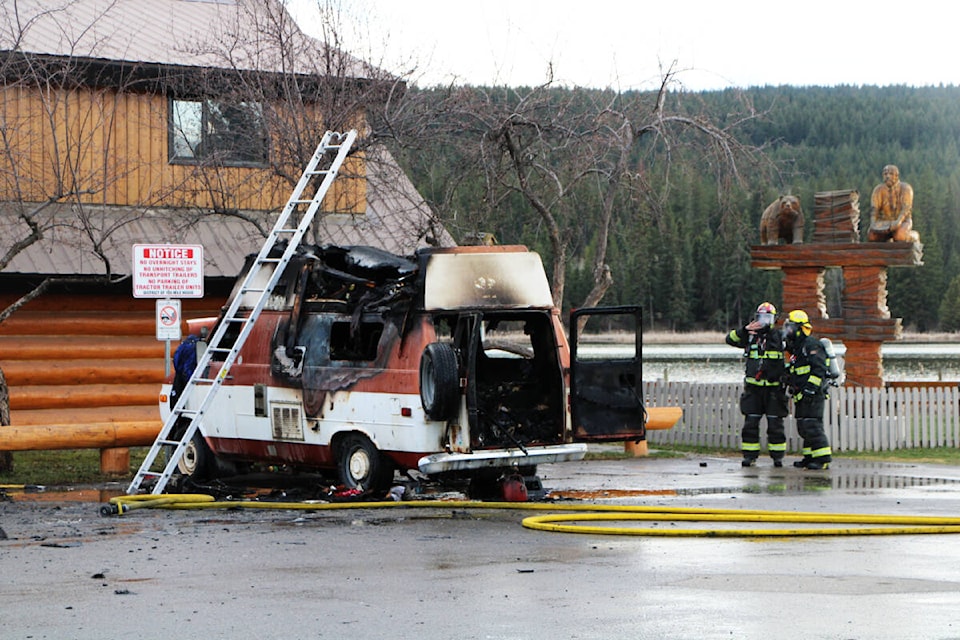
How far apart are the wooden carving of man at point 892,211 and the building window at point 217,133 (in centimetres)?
1006

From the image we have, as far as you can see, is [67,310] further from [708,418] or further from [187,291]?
[708,418]

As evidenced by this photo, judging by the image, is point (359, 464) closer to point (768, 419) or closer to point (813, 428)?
point (813, 428)

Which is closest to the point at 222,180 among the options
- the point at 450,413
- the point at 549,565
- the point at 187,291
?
the point at 187,291

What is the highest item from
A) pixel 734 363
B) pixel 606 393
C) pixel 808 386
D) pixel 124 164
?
pixel 124 164

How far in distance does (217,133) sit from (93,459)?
5172 millimetres

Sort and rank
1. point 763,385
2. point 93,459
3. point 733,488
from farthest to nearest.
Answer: point 93,459, point 763,385, point 733,488

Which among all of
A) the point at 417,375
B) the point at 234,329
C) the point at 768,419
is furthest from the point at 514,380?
the point at 768,419

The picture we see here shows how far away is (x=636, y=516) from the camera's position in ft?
41.1

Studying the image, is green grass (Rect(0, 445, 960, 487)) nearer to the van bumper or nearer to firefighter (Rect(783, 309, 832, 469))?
firefighter (Rect(783, 309, 832, 469))

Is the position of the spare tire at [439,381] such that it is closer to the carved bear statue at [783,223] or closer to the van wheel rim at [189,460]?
the van wheel rim at [189,460]

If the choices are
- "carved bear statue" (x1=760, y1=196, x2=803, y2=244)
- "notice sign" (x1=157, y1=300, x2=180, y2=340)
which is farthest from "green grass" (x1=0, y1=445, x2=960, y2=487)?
"carved bear statue" (x1=760, y1=196, x2=803, y2=244)

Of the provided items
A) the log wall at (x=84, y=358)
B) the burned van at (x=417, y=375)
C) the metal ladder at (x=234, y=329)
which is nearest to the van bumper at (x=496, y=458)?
the burned van at (x=417, y=375)

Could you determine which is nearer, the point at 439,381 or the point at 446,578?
the point at 446,578

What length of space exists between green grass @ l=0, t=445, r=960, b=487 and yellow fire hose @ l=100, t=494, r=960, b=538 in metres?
3.31
